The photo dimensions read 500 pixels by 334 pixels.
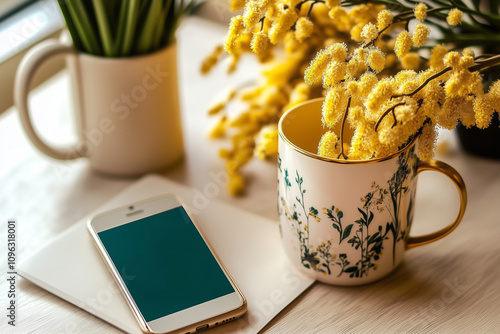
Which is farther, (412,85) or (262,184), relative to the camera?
(262,184)

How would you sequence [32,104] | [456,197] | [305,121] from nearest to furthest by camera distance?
[305,121]
[456,197]
[32,104]

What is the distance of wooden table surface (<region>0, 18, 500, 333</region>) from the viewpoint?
0.52 meters

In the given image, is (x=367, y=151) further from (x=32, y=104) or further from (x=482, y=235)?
(x=32, y=104)

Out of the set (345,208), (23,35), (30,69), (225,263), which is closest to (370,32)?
(345,208)

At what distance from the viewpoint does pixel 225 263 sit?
1.90 ft

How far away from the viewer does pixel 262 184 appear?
0.71m

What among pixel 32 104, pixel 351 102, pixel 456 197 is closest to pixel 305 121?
pixel 351 102

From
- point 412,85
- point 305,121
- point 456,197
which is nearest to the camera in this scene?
point 412,85

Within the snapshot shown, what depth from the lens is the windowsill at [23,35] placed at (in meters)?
0.89

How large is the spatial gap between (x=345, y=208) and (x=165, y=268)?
177 millimetres

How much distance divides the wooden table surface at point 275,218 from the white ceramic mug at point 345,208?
0.11 feet

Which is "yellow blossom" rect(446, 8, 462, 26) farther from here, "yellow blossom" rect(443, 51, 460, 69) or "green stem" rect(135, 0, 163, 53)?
"green stem" rect(135, 0, 163, 53)

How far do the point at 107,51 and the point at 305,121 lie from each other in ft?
0.79

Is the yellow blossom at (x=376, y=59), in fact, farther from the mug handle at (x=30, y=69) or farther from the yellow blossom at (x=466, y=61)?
the mug handle at (x=30, y=69)
